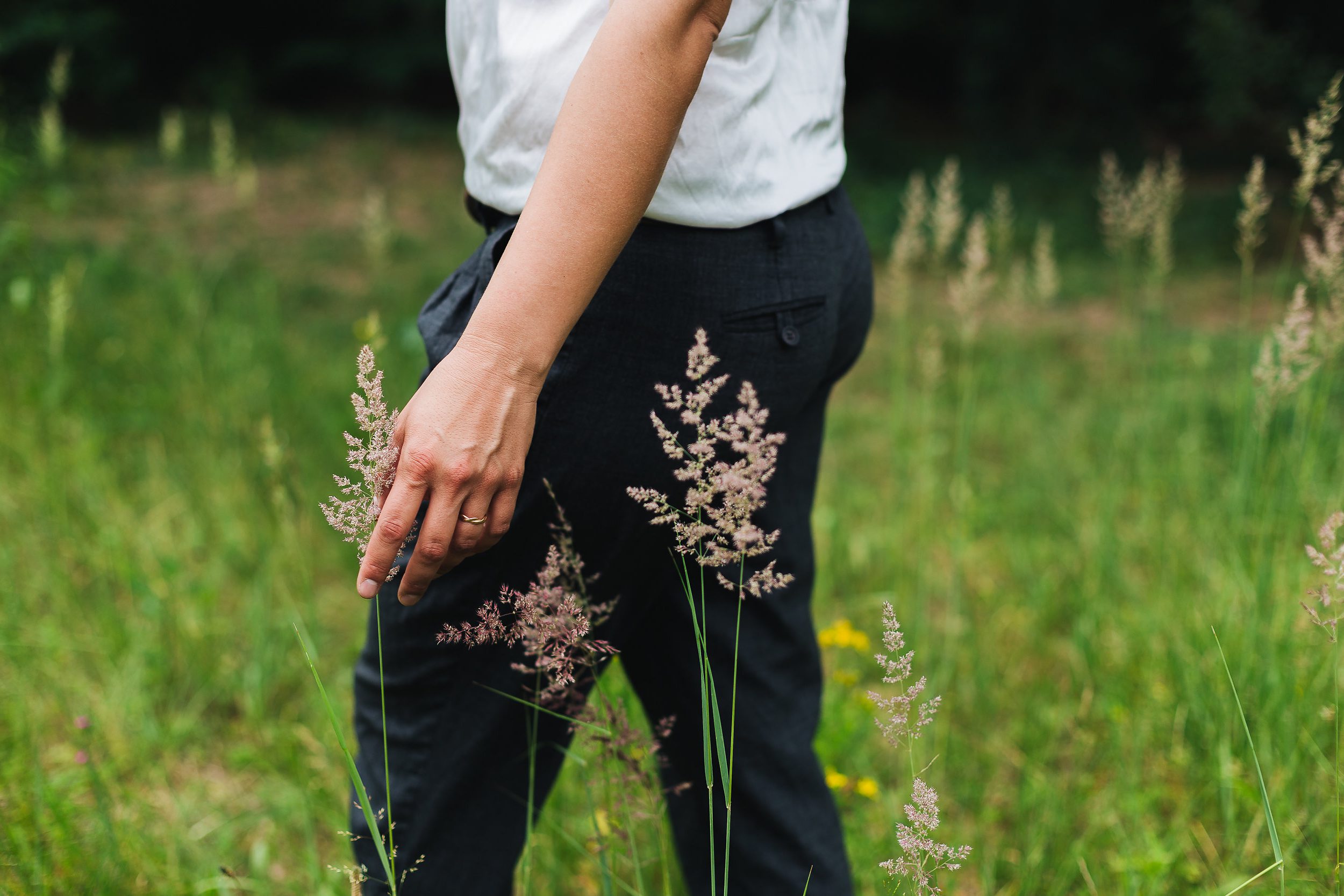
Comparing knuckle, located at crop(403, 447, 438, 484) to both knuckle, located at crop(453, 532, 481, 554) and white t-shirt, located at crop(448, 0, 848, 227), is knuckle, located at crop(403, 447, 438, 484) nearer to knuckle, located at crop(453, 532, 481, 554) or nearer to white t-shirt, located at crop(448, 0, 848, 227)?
knuckle, located at crop(453, 532, 481, 554)

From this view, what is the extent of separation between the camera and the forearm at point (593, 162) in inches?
28.7

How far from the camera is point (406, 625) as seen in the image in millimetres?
922

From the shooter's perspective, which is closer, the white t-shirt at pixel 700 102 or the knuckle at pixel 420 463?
the knuckle at pixel 420 463

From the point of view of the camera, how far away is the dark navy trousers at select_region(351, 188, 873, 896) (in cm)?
87

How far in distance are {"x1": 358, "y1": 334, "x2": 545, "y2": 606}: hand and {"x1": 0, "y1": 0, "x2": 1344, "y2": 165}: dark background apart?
26.2ft

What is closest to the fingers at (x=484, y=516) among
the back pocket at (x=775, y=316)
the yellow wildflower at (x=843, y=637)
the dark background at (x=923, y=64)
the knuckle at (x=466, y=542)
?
the knuckle at (x=466, y=542)

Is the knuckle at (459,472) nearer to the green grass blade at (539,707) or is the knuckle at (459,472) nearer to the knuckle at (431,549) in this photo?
the knuckle at (431,549)

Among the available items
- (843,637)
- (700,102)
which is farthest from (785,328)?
(843,637)

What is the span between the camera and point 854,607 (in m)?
2.59

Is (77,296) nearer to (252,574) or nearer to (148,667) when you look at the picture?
(252,574)

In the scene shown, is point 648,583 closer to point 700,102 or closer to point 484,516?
point 484,516

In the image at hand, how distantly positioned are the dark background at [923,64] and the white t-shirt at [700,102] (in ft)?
24.9

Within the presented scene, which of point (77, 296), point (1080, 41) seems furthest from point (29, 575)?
point (1080, 41)

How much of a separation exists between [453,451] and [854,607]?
6.72 feet
